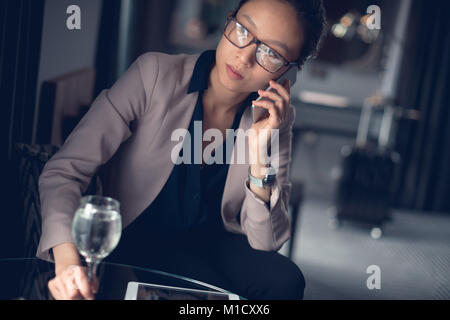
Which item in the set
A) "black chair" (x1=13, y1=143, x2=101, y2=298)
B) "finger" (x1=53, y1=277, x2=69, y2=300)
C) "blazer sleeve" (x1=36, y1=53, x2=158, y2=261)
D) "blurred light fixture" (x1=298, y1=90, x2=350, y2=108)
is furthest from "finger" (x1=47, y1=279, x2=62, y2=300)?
"blurred light fixture" (x1=298, y1=90, x2=350, y2=108)

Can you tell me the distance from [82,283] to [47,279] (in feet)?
0.47

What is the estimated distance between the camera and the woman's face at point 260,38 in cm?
112

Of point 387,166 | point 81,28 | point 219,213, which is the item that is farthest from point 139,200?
point 387,166

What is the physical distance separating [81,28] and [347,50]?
3.13 m

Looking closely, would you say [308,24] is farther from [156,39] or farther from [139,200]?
[156,39]

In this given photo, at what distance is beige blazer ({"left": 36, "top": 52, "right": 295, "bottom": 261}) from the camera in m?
1.11

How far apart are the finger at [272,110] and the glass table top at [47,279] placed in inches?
16.3

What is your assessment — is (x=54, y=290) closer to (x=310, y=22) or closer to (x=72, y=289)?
(x=72, y=289)

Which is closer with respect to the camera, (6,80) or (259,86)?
(259,86)

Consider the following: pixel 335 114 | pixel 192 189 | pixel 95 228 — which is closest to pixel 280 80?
pixel 192 189

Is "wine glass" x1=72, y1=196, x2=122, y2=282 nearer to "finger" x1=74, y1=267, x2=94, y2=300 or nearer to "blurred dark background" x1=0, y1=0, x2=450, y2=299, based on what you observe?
"finger" x1=74, y1=267, x2=94, y2=300

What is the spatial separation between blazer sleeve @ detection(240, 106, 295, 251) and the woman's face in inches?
7.6

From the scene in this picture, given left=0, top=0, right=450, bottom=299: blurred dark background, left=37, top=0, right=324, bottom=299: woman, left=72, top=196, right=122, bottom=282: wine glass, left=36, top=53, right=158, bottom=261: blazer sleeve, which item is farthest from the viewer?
left=0, top=0, right=450, bottom=299: blurred dark background
